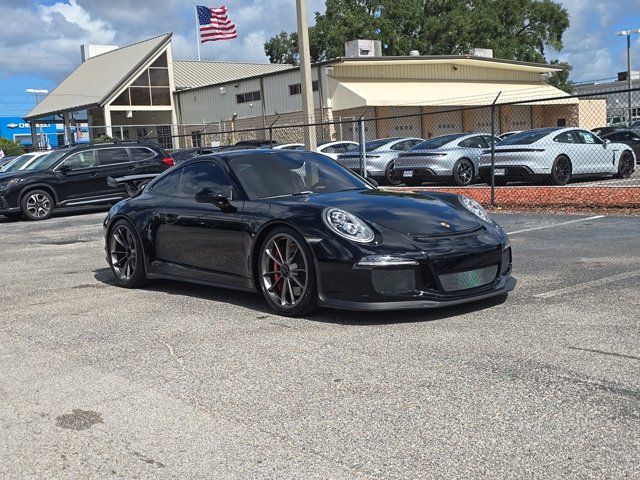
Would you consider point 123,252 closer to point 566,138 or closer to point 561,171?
point 561,171

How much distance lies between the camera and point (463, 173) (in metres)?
19.3

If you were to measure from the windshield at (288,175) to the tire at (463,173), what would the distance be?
1209 cm

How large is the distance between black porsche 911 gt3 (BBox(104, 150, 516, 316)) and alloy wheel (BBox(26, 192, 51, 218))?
1025 cm

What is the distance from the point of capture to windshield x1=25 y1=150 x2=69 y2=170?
17.6 m

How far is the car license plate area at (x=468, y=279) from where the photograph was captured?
565 cm

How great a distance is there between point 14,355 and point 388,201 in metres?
3.06

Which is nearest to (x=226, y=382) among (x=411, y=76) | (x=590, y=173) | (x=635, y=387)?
(x=635, y=387)

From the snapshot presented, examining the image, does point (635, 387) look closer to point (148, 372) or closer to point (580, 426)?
point (580, 426)

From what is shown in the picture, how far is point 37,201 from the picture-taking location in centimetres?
1731

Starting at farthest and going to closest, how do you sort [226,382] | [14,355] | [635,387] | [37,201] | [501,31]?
[501,31] → [37,201] → [14,355] → [226,382] → [635,387]

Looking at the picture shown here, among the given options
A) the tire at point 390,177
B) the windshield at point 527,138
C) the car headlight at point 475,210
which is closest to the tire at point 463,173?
the windshield at point 527,138

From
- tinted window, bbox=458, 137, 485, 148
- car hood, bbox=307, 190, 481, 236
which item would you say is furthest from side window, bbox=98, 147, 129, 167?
car hood, bbox=307, 190, 481, 236

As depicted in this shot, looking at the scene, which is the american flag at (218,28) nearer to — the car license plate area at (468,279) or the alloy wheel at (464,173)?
the alloy wheel at (464,173)

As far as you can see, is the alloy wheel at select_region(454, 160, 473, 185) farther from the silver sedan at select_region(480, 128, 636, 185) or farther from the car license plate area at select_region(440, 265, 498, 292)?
the car license plate area at select_region(440, 265, 498, 292)
